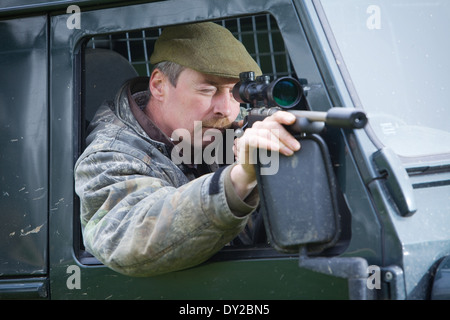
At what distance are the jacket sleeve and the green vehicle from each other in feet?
0.30

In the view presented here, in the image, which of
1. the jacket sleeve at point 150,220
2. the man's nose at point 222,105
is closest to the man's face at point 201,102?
the man's nose at point 222,105

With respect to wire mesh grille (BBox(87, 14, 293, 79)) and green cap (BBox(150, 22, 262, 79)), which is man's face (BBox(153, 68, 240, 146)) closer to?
green cap (BBox(150, 22, 262, 79))

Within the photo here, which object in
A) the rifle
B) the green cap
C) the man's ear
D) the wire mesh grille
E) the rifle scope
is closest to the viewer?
the rifle

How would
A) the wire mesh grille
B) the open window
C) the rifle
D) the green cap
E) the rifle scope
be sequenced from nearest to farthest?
the rifle
the rifle scope
the open window
the green cap
the wire mesh grille

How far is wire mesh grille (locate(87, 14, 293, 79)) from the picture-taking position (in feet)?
11.0

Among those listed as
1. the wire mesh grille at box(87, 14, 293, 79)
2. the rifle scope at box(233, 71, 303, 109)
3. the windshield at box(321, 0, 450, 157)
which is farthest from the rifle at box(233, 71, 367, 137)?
the wire mesh grille at box(87, 14, 293, 79)

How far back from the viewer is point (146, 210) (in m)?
2.00

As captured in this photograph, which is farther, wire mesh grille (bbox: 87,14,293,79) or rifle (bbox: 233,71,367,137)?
wire mesh grille (bbox: 87,14,293,79)

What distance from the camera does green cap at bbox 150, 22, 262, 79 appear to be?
2.39 meters

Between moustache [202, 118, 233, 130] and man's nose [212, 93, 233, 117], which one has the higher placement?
man's nose [212, 93, 233, 117]

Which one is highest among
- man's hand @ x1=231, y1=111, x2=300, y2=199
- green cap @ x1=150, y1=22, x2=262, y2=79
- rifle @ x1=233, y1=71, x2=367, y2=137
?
green cap @ x1=150, y1=22, x2=262, y2=79

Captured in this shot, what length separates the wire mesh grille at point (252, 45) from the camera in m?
3.34

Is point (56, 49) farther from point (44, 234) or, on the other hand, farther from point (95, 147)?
point (44, 234)
